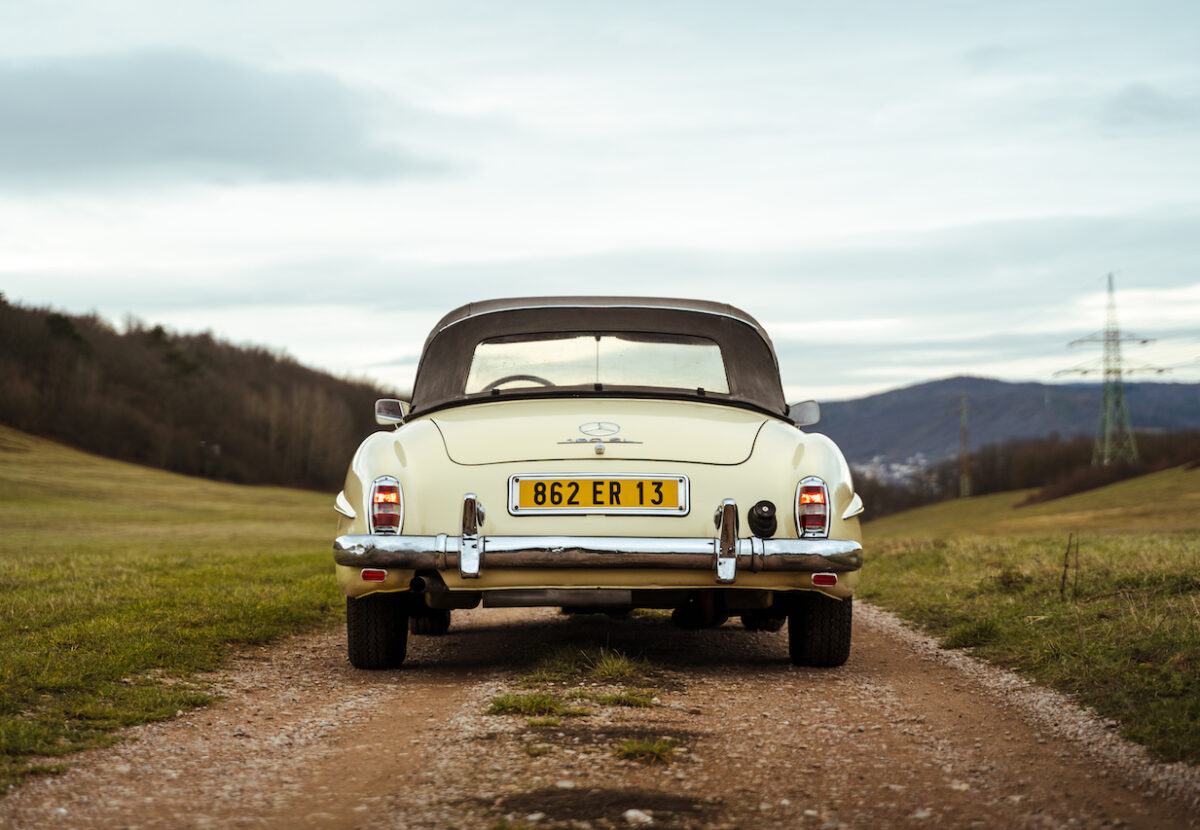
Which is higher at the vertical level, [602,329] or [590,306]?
[590,306]

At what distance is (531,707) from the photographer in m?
4.62

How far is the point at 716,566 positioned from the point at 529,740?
137 centimetres

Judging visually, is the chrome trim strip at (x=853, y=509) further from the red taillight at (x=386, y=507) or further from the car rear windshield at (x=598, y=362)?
the red taillight at (x=386, y=507)

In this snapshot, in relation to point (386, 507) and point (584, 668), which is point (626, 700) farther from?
point (386, 507)

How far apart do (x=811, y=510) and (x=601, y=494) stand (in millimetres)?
999

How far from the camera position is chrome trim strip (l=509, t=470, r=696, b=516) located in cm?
517

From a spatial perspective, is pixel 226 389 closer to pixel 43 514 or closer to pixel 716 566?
pixel 43 514

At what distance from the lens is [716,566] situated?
508 centimetres

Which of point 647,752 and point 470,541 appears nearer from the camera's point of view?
point 647,752

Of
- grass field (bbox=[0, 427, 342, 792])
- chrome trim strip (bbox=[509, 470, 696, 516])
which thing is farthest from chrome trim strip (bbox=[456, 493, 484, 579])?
grass field (bbox=[0, 427, 342, 792])

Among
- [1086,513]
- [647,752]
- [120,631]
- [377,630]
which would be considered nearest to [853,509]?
[647,752]

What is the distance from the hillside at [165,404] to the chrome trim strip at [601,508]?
318 ft

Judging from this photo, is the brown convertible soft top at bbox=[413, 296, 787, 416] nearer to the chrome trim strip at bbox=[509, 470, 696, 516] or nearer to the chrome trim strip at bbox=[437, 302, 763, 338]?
the chrome trim strip at bbox=[437, 302, 763, 338]

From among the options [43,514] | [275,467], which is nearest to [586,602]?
[43,514]
